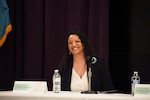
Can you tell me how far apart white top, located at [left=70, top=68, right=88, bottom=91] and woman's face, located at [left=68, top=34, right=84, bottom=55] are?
0.21 metres

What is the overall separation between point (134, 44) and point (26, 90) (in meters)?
2.36

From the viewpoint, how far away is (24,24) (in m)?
4.38

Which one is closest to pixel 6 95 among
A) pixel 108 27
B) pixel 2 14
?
pixel 2 14

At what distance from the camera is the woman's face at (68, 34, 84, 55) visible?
2.95m

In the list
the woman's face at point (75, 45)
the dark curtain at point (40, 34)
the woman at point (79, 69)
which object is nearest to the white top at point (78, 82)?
the woman at point (79, 69)

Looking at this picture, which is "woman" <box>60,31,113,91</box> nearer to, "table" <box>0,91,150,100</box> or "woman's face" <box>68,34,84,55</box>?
"woman's face" <box>68,34,84,55</box>

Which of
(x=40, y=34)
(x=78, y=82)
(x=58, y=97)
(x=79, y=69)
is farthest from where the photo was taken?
(x=40, y=34)

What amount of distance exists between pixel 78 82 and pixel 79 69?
169mm

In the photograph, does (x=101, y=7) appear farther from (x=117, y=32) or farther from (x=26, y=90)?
(x=26, y=90)

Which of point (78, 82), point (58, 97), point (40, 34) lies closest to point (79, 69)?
point (78, 82)

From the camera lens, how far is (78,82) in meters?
2.88

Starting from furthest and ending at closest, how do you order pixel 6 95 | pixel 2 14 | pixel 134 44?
pixel 134 44 → pixel 2 14 → pixel 6 95

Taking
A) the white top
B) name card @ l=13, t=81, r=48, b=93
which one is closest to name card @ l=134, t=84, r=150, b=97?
name card @ l=13, t=81, r=48, b=93

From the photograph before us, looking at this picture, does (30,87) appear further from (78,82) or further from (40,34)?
(40,34)
